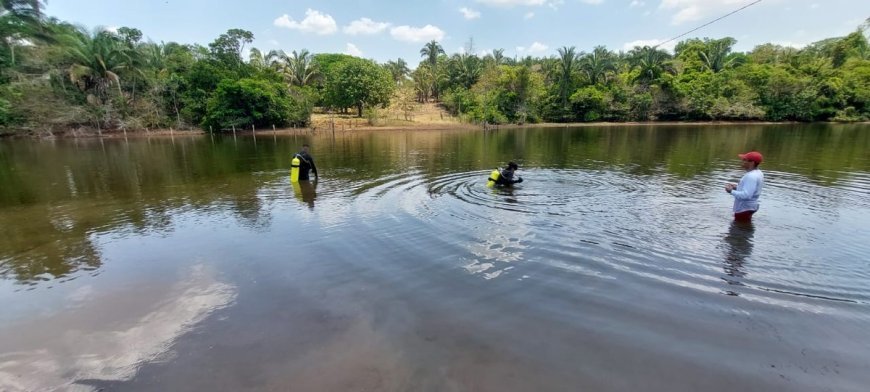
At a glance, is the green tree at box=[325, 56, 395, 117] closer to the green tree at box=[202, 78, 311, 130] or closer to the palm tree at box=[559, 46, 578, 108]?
the green tree at box=[202, 78, 311, 130]

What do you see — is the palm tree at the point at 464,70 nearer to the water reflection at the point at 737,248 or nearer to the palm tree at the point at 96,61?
the palm tree at the point at 96,61

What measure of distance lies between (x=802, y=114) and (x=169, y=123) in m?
88.1

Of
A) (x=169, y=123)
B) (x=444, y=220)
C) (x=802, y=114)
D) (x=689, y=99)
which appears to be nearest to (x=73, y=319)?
(x=444, y=220)

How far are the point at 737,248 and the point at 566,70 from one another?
6310 centimetres

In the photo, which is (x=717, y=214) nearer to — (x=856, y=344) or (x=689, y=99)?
(x=856, y=344)

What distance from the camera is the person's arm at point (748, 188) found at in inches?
343

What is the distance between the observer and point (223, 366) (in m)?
4.61

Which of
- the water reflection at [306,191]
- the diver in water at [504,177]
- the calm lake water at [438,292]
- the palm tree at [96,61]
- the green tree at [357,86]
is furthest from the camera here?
the green tree at [357,86]

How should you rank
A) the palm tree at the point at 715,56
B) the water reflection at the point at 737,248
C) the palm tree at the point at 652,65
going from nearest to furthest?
the water reflection at the point at 737,248
the palm tree at the point at 652,65
the palm tree at the point at 715,56

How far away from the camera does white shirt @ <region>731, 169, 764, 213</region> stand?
28.4 feet

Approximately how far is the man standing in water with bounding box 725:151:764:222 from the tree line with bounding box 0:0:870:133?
51838mm

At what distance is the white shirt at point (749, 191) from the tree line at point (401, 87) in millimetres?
51875

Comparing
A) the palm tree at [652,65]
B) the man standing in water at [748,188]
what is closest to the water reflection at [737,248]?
the man standing in water at [748,188]

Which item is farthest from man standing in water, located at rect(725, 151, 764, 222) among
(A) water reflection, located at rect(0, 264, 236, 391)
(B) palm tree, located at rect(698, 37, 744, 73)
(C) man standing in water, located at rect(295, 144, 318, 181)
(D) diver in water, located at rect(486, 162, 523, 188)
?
(B) palm tree, located at rect(698, 37, 744, 73)
